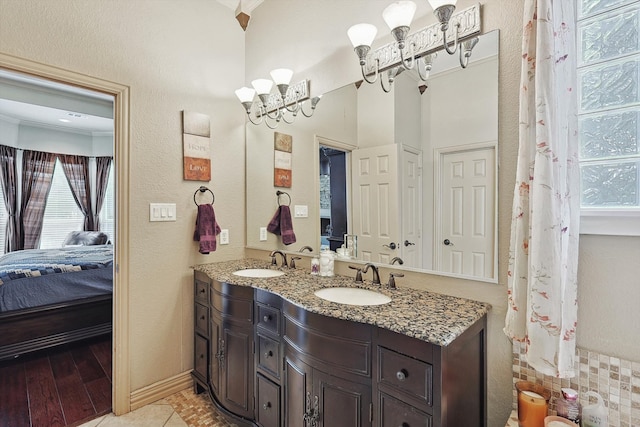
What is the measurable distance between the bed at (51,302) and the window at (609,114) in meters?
3.83

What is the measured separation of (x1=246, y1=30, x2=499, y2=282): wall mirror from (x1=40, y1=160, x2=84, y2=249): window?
529cm

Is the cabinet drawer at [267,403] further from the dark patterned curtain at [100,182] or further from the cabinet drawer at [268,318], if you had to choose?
the dark patterned curtain at [100,182]

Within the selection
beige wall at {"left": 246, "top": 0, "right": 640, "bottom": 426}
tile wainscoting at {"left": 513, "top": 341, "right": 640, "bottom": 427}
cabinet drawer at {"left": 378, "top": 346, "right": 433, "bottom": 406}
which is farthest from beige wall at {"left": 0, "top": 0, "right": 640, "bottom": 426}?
cabinet drawer at {"left": 378, "top": 346, "right": 433, "bottom": 406}

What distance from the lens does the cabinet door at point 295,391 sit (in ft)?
4.57

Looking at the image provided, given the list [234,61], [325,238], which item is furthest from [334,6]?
[325,238]

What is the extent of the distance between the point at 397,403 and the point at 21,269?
3.46m

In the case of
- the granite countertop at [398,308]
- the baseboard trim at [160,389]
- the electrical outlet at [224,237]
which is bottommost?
the baseboard trim at [160,389]

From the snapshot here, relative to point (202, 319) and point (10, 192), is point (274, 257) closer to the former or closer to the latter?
point (202, 319)

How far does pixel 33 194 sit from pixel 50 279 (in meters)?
3.28

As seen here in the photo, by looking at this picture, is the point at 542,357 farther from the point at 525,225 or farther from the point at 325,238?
the point at 325,238

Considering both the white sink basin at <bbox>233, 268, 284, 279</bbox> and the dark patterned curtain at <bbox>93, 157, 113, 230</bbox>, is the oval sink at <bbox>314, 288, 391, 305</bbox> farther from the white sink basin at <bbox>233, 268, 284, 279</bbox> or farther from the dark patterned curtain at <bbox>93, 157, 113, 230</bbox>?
the dark patterned curtain at <bbox>93, 157, 113, 230</bbox>

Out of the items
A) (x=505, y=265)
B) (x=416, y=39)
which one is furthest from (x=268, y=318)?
(x=416, y=39)

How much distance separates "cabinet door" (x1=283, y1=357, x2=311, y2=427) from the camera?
1394 mm

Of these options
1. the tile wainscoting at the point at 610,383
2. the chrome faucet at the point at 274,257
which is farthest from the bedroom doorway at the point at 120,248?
the tile wainscoting at the point at 610,383
